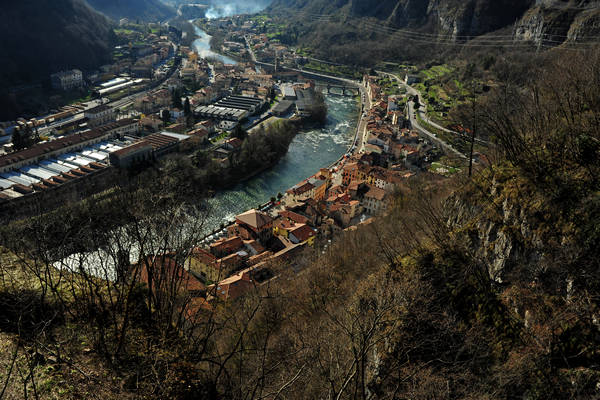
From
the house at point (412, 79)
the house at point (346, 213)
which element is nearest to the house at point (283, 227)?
the house at point (346, 213)

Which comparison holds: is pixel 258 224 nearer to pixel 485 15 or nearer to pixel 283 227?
pixel 283 227

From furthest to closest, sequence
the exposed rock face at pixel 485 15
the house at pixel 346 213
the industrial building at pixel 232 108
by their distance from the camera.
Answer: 1. the exposed rock face at pixel 485 15
2. the industrial building at pixel 232 108
3. the house at pixel 346 213

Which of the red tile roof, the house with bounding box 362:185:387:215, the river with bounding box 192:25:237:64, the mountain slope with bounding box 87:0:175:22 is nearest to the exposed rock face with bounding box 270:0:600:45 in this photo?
the river with bounding box 192:25:237:64

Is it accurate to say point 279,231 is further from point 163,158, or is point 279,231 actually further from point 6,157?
point 6,157

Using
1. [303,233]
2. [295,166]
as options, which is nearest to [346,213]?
[303,233]

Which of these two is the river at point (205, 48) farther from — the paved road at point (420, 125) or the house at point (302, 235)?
the house at point (302, 235)

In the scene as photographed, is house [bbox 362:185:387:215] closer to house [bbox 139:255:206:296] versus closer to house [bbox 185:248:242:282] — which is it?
house [bbox 185:248:242:282]
